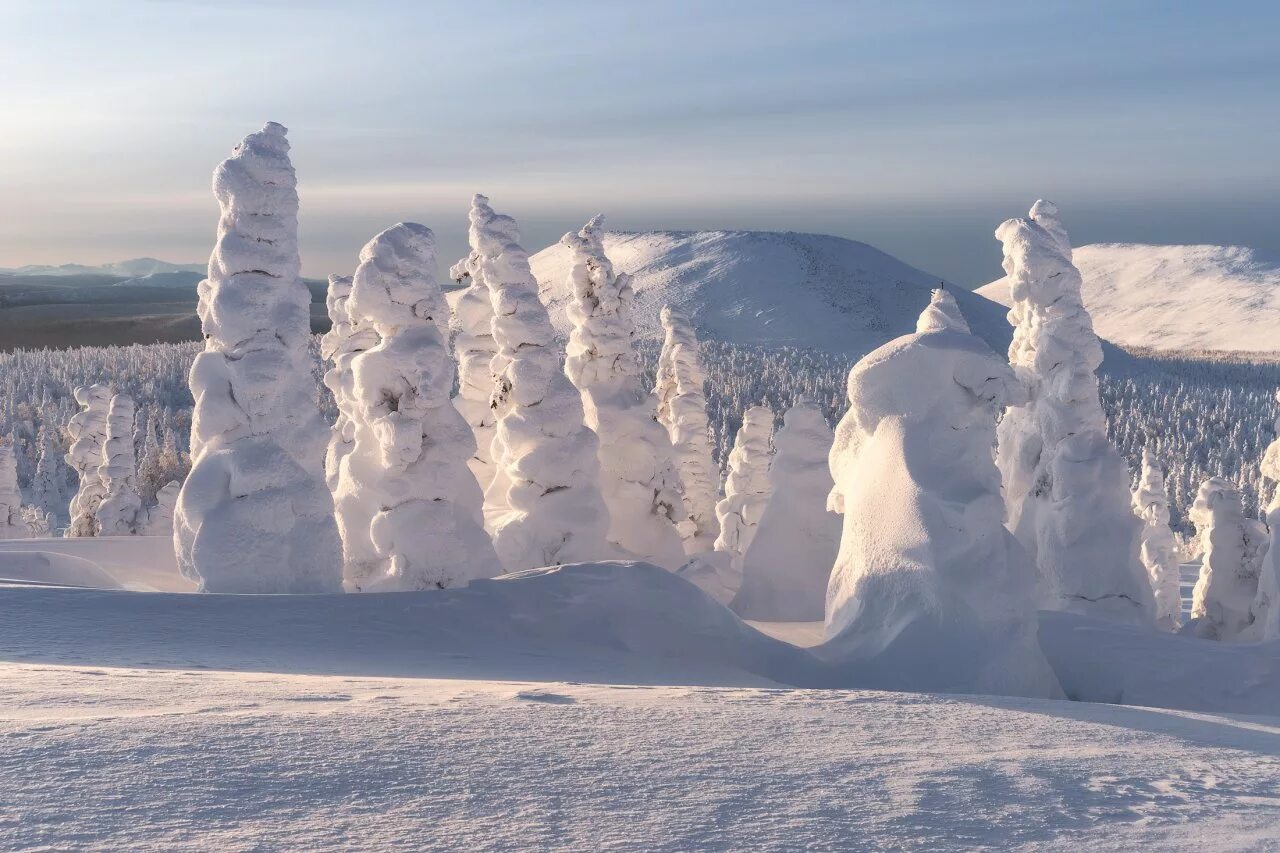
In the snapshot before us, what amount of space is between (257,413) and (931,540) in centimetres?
992

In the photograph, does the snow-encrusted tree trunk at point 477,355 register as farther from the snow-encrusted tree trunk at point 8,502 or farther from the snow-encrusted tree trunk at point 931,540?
the snow-encrusted tree trunk at point 8,502

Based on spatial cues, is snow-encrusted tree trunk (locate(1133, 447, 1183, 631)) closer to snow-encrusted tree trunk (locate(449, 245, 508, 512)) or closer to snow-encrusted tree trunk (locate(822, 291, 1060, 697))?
snow-encrusted tree trunk (locate(449, 245, 508, 512))

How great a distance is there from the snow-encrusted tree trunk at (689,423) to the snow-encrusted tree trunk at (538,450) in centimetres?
1255

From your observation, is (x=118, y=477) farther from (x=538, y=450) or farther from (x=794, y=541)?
(x=794, y=541)

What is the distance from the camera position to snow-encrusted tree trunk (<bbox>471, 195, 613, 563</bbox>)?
22266mm

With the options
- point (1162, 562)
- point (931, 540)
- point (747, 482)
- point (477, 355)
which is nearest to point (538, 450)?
point (477, 355)

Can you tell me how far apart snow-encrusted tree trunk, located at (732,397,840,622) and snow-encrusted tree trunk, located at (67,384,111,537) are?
29726 millimetres

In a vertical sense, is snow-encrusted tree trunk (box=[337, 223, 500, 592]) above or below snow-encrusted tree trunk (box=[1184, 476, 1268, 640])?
above

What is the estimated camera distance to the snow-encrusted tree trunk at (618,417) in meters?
27.5

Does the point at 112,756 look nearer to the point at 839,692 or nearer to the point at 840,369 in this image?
the point at 839,692

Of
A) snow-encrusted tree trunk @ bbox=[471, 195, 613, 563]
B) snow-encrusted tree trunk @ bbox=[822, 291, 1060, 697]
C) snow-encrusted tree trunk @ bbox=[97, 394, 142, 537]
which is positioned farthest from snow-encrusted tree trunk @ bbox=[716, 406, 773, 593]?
snow-encrusted tree trunk @ bbox=[97, 394, 142, 537]

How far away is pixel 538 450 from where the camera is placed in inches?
874

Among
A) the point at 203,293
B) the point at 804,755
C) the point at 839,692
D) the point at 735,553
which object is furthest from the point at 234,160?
the point at 735,553

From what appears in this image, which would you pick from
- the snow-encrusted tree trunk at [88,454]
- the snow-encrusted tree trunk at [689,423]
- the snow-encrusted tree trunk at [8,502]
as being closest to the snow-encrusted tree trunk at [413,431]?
the snow-encrusted tree trunk at [689,423]
